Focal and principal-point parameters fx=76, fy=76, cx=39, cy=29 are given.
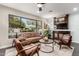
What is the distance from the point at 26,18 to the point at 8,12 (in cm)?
41

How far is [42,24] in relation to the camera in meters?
1.83

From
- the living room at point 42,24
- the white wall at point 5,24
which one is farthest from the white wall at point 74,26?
the white wall at point 5,24

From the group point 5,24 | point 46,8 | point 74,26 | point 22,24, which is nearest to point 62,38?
point 74,26

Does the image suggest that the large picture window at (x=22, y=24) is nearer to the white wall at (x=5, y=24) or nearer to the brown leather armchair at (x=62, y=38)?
the white wall at (x=5, y=24)

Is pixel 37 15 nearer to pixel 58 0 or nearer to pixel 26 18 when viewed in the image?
pixel 26 18

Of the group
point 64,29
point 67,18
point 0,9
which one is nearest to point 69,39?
point 64,29

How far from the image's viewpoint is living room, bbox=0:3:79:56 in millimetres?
1558

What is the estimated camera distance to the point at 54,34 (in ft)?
5.92

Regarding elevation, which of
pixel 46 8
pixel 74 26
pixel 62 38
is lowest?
pixel 62 38

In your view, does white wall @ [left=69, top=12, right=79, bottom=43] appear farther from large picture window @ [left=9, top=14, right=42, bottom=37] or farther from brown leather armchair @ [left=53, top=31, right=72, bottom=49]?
large picture window @ [left=9, top=14, right=42, bottom=37]

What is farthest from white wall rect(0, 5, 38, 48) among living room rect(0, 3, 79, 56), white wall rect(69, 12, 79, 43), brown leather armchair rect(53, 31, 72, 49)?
white wall rect(69, 12, 79, 43)

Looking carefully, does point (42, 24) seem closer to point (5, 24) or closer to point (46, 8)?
point (46, 8)

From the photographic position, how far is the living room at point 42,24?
1558mm

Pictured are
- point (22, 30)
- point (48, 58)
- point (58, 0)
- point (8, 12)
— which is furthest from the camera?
point (22, 30)
